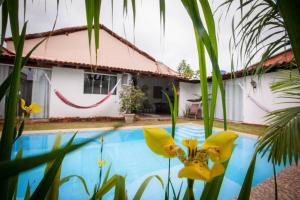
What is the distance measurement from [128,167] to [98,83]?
5.34 m

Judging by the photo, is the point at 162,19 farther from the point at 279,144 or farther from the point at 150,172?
the point at 150,172

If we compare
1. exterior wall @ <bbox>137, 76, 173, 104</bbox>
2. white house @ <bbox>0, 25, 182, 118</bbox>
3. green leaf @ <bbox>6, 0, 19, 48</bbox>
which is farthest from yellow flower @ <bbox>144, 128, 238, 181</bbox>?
exterior wall @ <bbox>137, 76, 173, 104</bbox>

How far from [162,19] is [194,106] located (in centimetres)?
958

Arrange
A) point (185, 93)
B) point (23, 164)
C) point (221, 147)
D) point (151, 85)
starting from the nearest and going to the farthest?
point (23, 164) < point (221, 147) < point (185, 93) < point (151, 85)

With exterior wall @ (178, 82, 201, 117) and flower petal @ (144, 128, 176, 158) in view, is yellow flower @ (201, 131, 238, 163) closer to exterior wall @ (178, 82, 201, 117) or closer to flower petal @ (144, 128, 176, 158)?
flower petal @ (144, 128, 176, 158)

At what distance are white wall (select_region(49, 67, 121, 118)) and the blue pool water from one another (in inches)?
102

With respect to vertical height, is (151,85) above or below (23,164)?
above

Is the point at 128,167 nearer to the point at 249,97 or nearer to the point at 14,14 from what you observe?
the point at 14,14

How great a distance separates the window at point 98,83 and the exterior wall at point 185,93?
162 inches

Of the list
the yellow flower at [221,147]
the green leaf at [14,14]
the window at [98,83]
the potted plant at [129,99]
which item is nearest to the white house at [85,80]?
the window at [98,83]

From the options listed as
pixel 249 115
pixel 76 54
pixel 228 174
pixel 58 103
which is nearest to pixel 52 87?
pixel 58 103

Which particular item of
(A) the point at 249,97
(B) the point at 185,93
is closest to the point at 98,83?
(B) the point at 185,93

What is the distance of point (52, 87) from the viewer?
6.87 m

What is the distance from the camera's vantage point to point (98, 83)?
797cm
